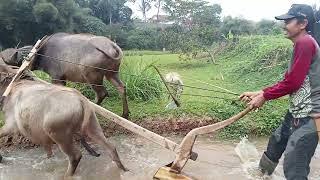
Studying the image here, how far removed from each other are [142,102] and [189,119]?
152cm

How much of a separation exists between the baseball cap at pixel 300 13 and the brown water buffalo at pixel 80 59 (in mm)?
3778

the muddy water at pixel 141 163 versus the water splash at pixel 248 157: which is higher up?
the water splash at pixel 248 157

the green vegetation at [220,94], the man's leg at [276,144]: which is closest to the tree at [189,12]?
the green vegetation at [220,94]

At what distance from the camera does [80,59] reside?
7395mm

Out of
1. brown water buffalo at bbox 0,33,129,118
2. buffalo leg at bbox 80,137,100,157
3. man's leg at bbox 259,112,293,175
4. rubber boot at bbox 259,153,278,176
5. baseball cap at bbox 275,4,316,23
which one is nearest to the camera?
baseball cap at bbox 275,4,316,23

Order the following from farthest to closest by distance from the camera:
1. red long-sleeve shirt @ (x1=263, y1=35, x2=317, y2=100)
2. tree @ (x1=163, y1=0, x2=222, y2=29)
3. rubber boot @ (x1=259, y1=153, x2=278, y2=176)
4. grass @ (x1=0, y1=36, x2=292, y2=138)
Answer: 1. tree @ (x1=163, y1=0, x2=222, y2=29)
2. grass @ (x1=0, y1=36, x2=292, y2=138)
3. rubber boot @ (x1=259, y1=153, x2=278, y2=176)
4. red long-sleeve shirt @ (x1=263, y1=35, x2=317, y2=100)

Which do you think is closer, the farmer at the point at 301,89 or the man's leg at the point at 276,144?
the farmer at the point at 301,89

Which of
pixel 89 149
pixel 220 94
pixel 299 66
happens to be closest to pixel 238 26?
pixel 220 94

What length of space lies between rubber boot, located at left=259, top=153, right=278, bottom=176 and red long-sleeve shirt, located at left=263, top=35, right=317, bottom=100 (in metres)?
1.26

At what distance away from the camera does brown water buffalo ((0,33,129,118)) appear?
7273mm

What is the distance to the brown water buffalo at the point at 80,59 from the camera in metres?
7.27

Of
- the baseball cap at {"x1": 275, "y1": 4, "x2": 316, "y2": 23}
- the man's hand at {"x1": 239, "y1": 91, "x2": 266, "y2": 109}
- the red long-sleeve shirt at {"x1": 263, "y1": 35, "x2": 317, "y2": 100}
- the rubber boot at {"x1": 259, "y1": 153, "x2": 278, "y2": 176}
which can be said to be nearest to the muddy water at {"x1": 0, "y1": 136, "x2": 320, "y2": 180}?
the rubber boot at {"x1": 259, "y1": 153, "x2": 278, "y2": 176}

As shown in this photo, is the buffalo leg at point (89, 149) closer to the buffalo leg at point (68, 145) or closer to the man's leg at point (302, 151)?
the buffalo leg at point (68, 145)

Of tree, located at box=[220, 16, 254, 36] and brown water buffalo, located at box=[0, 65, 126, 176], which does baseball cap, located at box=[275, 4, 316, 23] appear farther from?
tree, located at box=[220, 16, 254, 36]
